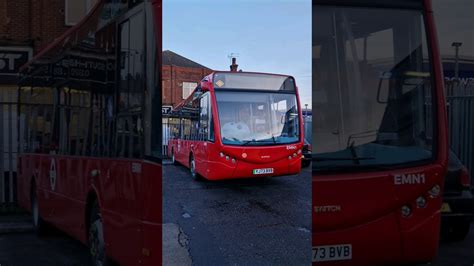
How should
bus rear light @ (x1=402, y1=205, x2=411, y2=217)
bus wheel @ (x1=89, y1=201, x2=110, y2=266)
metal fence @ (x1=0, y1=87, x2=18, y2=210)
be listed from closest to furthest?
bus rear light @ (x1=402, y1=205, x2=411, y2=217) → bus wheel @ (x1=89, y1=201, x2=110, y2=266) → metal fence @ (x1=0, y1=87, x2=18, y2=210)

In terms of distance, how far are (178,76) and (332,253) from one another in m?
1.58

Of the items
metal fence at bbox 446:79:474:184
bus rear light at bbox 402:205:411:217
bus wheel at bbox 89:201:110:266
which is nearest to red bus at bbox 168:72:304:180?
bus rear light at bbox 402:205:411:217

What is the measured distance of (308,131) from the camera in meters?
3.22

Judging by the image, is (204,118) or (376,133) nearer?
(204,118)

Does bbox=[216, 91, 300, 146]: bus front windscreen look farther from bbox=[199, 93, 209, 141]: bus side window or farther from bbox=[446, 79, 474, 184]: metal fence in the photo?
bbox=[446, 79, 474, 184]: metal fence

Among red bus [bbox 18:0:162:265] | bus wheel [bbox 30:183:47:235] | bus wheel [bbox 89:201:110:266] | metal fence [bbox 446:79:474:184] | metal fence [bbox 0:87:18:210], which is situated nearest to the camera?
red bus [bbox 18:0:162:265]

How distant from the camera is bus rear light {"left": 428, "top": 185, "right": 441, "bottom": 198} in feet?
12.5

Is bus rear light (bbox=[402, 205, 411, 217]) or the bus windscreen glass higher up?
the bus windscreen glass

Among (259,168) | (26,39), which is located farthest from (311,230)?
(26,39)

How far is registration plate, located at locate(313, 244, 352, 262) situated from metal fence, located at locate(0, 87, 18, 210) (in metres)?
8.45

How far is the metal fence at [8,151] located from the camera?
33.9 feet

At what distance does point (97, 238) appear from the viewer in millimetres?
4805

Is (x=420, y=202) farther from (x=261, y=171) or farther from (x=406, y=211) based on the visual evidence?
(x=261, y=171)

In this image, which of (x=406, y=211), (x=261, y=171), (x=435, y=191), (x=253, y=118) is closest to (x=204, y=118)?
(x=253, y=118)
